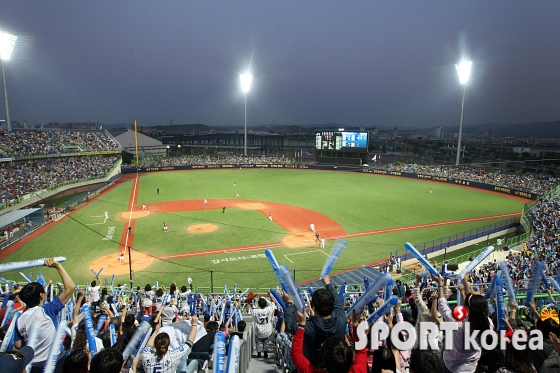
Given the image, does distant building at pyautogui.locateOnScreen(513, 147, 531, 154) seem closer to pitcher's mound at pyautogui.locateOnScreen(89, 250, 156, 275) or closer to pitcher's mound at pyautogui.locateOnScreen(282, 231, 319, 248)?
pitcher's mound at pyautogui.locateOnScreen(282, 231, 319, 248)

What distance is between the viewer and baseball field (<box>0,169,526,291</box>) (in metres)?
20.8

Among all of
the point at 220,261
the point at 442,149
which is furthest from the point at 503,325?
the point at 442,149

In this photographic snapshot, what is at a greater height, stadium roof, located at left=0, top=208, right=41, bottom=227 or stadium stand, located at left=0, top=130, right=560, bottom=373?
stadium stand, located at left=0, top=130, right=560, bottom=373

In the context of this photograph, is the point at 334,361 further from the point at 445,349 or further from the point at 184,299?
the point at 184,299

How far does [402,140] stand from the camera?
366ft

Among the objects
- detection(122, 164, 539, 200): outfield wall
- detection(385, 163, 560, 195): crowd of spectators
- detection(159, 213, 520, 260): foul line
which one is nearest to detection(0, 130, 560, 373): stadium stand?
detection(159, 213, 520, 260): foul line

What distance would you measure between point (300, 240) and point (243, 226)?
598 cm

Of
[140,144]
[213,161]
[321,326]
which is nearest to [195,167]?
[213,161]

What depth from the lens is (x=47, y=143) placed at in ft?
169

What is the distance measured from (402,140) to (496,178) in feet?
198

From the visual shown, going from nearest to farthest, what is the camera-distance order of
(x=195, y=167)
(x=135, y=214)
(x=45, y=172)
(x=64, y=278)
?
1. (x=64, y=278)
2. (x=135, y=214)
3. (x=45, y=172)
4. (x=195, y=167)

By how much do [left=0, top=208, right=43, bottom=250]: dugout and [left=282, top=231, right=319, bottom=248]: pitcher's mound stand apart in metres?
20.2

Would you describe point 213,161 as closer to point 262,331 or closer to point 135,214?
point 135,214

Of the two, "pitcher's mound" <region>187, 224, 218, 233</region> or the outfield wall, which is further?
the outfield wall
